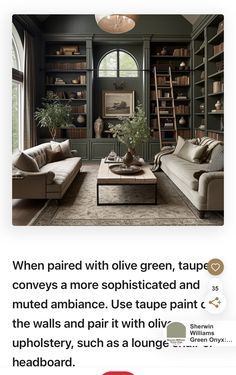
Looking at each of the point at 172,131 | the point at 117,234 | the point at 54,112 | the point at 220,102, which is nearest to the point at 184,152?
the point at 220,102

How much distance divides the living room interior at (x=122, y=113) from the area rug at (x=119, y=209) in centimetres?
2

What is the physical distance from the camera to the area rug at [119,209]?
7.10 feet

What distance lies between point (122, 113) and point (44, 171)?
297cm

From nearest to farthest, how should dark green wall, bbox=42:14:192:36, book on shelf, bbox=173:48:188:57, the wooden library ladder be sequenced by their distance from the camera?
dark green wall, bbox=42:14:192:36 → book on shelf, bbox=173:48:188:57 → the wooden library ladder

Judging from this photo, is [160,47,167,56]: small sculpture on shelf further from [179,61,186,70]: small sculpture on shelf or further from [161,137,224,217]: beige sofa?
[161,137,224,217]: beige sofa

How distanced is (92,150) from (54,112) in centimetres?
97

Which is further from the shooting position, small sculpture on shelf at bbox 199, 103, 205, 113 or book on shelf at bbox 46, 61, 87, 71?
book on shelf at bbox 46, 61, 87, 71

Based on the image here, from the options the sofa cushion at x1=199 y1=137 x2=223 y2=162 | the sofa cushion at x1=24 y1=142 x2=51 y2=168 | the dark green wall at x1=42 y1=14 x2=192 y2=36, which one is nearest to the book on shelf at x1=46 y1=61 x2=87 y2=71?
the sofa cushion at x1=24 y1=142 x2=51 y2=168

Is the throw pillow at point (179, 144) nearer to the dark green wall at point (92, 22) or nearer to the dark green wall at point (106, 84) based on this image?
the dark green wall at point (106, 84)

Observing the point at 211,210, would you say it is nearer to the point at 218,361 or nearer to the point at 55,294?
the point at 218,361

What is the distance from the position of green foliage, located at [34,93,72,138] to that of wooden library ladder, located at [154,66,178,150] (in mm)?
1375

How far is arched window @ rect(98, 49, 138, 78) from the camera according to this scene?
6121mm

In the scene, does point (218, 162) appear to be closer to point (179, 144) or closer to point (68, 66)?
point (179, 144)

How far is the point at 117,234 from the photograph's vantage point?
1.69m
